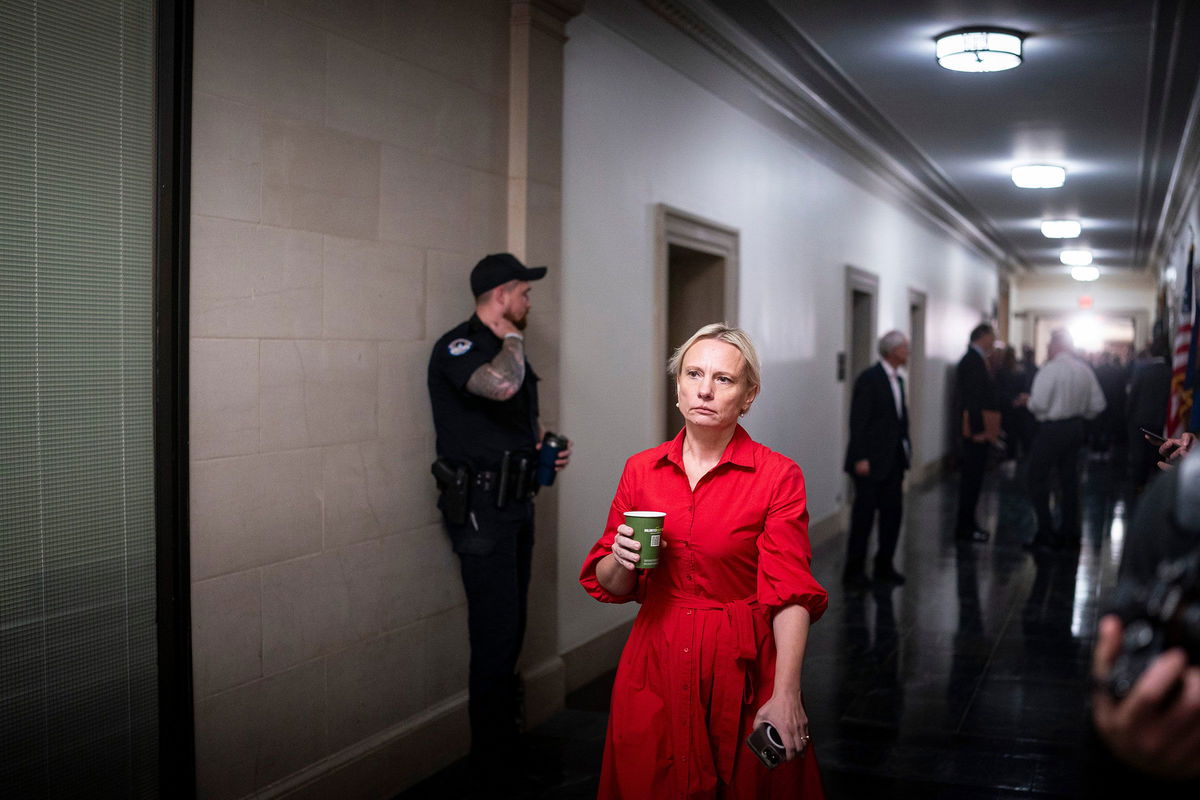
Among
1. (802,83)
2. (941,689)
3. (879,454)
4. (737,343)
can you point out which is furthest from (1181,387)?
(737,343)

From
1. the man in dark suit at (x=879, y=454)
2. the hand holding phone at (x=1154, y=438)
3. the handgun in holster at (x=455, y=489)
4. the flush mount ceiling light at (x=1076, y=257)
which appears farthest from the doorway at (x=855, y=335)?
the flush mount ceiling light at (x=1076, y=257)

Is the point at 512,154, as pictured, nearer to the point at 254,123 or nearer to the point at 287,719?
the point at 254,123

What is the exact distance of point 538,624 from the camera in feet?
14.8

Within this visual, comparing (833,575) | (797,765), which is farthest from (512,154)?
(833,575)

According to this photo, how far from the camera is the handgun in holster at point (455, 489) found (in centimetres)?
370

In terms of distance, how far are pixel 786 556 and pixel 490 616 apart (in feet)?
5.74

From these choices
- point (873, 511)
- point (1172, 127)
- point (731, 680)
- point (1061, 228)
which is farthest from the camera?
point (1061, 228)

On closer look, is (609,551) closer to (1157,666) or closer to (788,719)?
(788,719)

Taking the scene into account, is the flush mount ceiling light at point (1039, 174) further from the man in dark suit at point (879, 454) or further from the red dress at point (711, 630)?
the red dress at point (711, 630)

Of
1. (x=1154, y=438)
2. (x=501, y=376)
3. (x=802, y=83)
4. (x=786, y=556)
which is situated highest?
(x=802, y=83)

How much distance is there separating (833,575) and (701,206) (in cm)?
277

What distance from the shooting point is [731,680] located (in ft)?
7.23

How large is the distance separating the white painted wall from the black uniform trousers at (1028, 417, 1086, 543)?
5.15ft

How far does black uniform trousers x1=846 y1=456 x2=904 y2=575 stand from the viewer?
23.6 ft
